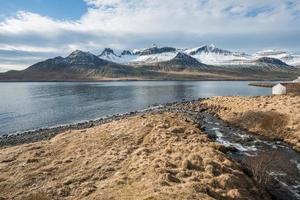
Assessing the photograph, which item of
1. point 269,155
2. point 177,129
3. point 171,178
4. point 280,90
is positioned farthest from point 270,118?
point 280,90

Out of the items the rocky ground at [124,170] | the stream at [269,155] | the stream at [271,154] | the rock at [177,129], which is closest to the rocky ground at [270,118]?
the stream at [269,155]

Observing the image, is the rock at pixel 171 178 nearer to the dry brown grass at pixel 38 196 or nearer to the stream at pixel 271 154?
the stream at pixel 271 154

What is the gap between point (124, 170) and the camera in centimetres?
2814

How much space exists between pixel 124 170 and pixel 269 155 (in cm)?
1859

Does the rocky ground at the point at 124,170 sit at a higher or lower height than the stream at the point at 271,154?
higher

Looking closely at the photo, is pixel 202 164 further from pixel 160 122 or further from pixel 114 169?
pixel 160 122

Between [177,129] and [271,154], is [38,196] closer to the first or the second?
[177,129]

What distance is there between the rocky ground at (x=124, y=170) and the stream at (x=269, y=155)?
3340 mm

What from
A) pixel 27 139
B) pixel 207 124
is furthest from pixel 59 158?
pixel 207 124

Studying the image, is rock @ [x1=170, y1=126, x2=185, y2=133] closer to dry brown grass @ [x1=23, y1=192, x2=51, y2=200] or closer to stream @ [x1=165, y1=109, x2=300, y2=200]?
stream @ [x1=165, y1=109, x2=300, y2=200]

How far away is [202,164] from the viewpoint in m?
28.5

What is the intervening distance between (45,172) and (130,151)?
28.1 feet

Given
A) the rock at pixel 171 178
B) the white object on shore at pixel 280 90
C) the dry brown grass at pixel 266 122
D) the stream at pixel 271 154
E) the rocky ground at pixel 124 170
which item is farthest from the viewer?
the white object on shore at pixel 280 90

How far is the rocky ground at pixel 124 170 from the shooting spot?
23.4m
